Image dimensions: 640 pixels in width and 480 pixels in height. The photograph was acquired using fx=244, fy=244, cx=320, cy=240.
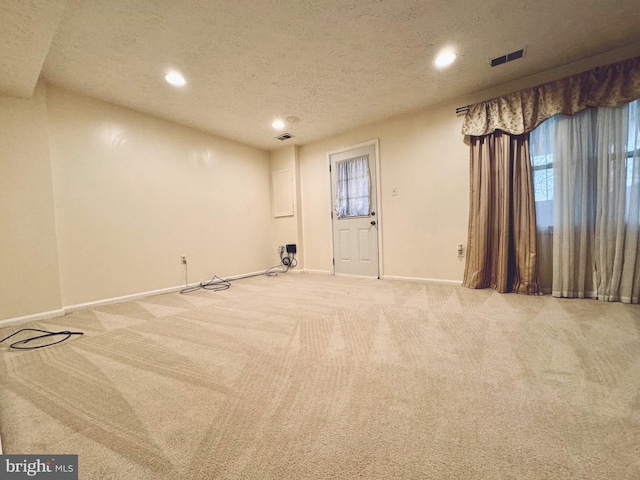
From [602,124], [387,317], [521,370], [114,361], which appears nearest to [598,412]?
[521,370]

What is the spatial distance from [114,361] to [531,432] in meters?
2.15

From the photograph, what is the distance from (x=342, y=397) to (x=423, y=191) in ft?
9.94

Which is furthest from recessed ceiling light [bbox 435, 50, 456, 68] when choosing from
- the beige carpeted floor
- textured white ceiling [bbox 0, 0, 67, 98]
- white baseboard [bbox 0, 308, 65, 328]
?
white baseboard [bbox 0, 308, 65, 328]

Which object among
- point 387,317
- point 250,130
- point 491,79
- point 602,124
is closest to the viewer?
point 387,317

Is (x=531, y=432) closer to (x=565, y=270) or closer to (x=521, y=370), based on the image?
(x=521, y=370)

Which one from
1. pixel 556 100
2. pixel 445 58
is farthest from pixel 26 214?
pixel 556 100

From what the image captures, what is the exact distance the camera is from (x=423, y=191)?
3436 mm

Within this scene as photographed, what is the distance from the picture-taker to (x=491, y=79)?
108 inches

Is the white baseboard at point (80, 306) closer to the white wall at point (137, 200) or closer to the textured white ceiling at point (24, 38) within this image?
the white wall at point (137, 200)

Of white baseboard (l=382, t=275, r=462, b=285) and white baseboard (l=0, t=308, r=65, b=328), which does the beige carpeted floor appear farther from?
white baseboard (l=382, t=275, r=462, b=285)

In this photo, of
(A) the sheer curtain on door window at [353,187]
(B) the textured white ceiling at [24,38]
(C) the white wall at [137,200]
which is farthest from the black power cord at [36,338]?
(A) the sheer curtain on door window at [353,187]

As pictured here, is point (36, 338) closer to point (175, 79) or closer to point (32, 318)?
point (32, 318)

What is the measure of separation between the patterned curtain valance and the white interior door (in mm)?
1451

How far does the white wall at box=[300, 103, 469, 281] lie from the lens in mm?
3191
